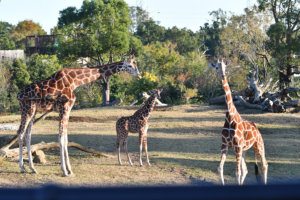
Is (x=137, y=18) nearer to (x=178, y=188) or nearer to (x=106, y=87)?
(x=106, y=87)

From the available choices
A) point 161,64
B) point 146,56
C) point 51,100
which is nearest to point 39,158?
point 51,100

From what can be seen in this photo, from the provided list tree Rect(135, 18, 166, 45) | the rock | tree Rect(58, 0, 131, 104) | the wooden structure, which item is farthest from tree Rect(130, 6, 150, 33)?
the rock

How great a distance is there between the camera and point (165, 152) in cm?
1020

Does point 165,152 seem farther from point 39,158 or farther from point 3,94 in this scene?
point 3,94

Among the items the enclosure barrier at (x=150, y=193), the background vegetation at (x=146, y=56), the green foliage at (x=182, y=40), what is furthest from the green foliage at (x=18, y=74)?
the enclosure barrier at (x=150, y=193)

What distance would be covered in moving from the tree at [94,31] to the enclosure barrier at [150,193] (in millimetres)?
22525

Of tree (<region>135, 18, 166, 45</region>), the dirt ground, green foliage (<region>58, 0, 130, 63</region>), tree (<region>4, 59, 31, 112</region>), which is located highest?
tree (<region>135, 18, 166, 45</region>)

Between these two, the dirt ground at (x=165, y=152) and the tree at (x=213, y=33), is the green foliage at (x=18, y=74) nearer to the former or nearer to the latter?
the dirt ground at (x=165, y=152)

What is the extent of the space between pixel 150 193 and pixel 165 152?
9243 millimetres

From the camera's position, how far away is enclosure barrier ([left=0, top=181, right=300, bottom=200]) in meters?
1.02

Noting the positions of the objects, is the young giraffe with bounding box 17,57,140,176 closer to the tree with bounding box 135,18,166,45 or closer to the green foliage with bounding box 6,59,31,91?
the green foliage with bounding box 6,59,31,91

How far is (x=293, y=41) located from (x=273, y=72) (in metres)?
4.98

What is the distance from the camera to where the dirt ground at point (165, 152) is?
289 inches

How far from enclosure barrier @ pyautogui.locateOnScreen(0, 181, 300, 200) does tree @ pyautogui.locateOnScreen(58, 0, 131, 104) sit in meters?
22.5
